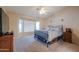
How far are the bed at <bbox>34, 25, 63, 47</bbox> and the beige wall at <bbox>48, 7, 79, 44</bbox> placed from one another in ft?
0.37

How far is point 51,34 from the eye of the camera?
81.6 inches

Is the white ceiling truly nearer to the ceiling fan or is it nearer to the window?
the ceiling fan

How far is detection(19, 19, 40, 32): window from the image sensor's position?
6.86ft

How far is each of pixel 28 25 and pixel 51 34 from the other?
0.48 m

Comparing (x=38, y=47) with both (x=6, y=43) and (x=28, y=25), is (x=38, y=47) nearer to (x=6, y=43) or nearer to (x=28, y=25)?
(x=28, y=25)

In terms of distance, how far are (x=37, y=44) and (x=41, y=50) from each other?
15 centimetres

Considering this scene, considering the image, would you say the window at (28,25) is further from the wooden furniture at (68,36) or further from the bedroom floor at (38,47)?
the wooden furniture at (68,36)

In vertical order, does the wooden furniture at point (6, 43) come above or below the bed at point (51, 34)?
below

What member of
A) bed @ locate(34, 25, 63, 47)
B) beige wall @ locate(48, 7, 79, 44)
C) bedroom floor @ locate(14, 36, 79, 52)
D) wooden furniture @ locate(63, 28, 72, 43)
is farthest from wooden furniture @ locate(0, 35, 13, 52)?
wooden furniture @ locate(63, 28, 72, 43)

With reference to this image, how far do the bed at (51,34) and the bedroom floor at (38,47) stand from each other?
95 mm

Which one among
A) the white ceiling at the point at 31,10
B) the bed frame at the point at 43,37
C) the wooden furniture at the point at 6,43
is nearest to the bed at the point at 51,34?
the bed frame at the point at 43,37

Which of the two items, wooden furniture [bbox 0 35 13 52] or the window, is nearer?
wooden furniture [bbox 0 35 13 52]

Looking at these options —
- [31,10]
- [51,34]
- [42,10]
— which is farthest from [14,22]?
[51,34]

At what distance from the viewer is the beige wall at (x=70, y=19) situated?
2020mm
